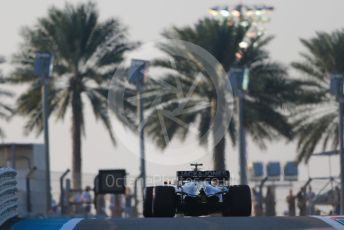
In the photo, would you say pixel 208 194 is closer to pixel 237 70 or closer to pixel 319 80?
pixel 237 70

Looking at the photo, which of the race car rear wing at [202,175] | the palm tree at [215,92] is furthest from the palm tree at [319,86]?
the race car rear wing at [202,175]

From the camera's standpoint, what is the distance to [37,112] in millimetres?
52062

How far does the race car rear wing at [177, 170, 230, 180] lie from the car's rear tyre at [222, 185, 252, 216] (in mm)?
375

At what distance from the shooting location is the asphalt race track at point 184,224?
59.7 ft

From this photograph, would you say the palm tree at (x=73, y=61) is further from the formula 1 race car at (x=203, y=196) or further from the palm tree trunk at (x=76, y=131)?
the formula 1 race car at (x=203, y=196)

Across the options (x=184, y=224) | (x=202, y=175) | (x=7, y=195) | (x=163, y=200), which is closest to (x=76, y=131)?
(x=202, y=175)

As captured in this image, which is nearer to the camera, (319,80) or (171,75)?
(171,75)

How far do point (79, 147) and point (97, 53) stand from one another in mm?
3651

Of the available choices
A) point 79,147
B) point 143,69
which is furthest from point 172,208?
point 79,147

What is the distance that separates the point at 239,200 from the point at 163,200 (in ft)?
4.18

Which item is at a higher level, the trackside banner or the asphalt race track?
the trackside banner

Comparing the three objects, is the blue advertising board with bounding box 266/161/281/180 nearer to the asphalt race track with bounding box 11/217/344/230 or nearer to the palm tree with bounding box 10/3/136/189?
the palm tree with bounding box 10/3/136/189

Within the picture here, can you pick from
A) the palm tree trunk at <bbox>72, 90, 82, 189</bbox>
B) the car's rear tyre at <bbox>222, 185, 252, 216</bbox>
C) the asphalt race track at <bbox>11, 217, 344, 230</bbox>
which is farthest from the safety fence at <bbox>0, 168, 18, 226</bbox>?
the palm tree trunk at <bbox>72, 90, 82, 189</bbox>

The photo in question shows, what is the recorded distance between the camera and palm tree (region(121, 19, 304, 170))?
49.6 m
